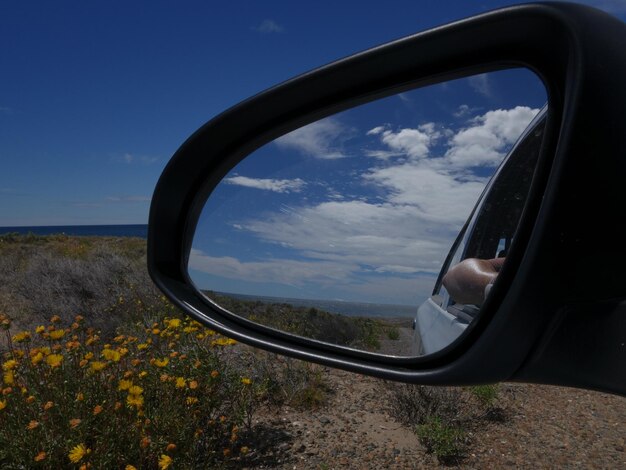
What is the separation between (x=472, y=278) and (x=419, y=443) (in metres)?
3.85

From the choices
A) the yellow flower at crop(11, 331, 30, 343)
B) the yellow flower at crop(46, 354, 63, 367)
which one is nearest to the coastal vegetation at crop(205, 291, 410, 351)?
the yellow flower at crop(46, 354, 63, 367)

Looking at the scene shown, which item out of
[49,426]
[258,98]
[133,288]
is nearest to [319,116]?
[258,98]

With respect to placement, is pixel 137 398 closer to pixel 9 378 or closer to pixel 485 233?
pixel 9 378

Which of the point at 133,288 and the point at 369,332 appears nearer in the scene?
the point at 369,332

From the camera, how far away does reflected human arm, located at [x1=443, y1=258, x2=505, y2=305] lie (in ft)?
3.04

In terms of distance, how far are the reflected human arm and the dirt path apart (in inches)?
124

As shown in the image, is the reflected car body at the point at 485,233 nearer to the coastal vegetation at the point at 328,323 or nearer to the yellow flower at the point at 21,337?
the coastal vegetation at the point at 328,323

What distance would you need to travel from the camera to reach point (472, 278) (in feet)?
3.21

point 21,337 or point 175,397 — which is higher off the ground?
point 21,337

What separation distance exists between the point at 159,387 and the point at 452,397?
99.9 inches

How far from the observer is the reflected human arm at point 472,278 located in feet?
3.04

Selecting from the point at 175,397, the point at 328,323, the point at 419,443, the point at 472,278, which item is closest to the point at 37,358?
the point at 175,397

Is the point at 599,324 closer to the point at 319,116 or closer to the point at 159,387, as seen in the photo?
the point at 319,116

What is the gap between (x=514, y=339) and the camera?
776 millimetres
